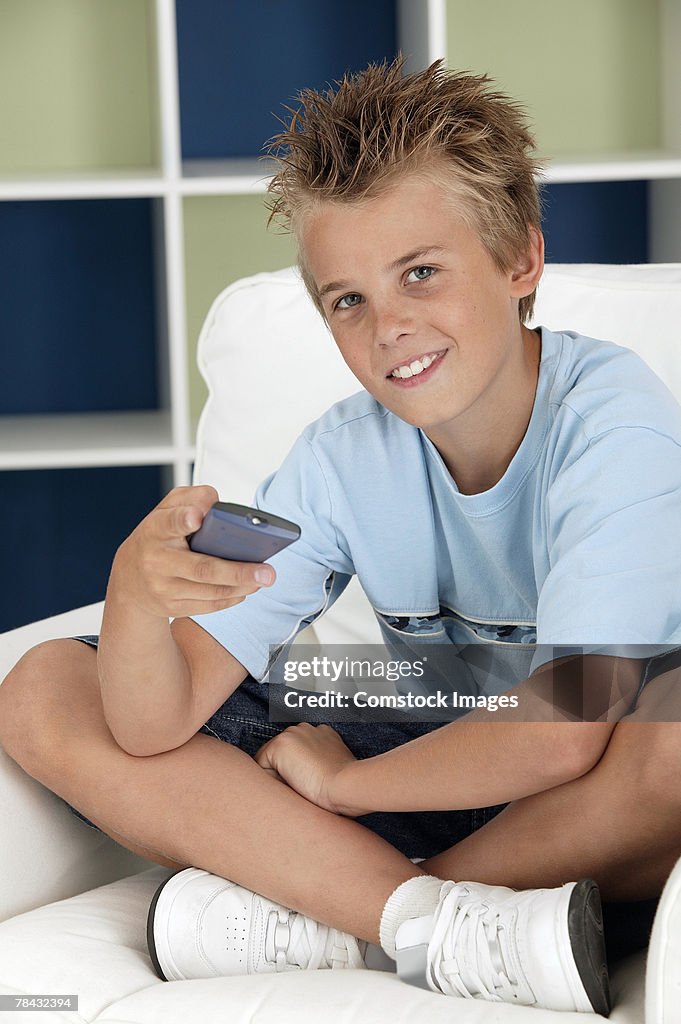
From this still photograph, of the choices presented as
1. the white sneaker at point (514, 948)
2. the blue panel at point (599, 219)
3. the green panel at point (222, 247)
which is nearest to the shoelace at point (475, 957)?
the white sneaker at point (514, 948)

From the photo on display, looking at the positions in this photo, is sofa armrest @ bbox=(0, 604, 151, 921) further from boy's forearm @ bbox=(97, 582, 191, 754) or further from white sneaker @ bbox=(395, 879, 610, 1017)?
white sneaker @ bbox=(395, 879, 610, 1017)

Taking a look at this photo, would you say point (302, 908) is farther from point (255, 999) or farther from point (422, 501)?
point (422, 501)

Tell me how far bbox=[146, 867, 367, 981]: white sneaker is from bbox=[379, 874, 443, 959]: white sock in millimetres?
44

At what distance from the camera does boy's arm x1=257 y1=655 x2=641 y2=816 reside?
807mm

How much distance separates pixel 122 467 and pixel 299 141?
1203 millimetres

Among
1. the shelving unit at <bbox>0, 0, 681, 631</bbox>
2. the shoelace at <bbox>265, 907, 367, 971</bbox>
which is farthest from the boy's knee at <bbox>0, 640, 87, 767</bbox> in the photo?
the shelving unit at <bbox>0, 0, 681, 631</bbox>

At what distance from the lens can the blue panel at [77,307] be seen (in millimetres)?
2031

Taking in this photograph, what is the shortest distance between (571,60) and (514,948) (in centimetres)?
163

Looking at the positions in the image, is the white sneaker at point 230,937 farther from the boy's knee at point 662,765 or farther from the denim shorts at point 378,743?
the boy's knee at point 662,765

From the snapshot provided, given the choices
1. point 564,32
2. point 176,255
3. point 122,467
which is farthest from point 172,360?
point 564,32

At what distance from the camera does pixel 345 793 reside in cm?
91

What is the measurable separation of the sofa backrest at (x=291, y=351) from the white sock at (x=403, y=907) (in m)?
0.44

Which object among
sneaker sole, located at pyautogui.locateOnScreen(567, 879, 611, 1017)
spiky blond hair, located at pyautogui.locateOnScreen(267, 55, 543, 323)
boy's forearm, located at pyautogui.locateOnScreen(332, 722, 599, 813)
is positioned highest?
spiky blond hair, located at pyautogui.locateOnScreen(267, 55, 543, 323)

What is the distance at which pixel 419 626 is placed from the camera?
106cm
